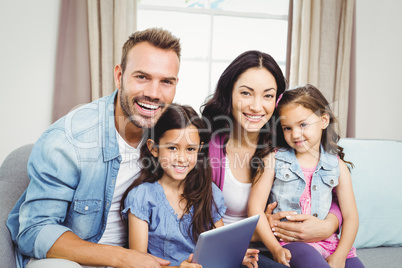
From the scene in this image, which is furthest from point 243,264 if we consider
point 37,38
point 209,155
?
point 37,38

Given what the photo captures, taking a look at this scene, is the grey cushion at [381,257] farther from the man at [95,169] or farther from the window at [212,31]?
the window at [212,31]

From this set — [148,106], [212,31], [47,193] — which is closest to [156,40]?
[148,106]

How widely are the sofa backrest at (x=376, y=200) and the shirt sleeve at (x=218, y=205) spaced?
61cm

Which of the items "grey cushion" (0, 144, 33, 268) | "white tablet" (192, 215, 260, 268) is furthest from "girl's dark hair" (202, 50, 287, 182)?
"grey cushion" (0, 144, 33, 268)

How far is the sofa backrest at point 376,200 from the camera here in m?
1.48

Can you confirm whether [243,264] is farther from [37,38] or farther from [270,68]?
[37,38]

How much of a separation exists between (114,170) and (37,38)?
6.21ft

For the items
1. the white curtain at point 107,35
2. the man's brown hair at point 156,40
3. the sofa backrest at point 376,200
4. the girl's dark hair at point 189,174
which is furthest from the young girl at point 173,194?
the white curtain at point 107,35

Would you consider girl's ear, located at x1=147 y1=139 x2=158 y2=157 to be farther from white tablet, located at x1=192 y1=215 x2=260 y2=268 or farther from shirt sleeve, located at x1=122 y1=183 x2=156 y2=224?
white tablet, located at x1=192 y1=215 x2=260 y2=268

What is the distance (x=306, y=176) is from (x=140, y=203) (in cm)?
65

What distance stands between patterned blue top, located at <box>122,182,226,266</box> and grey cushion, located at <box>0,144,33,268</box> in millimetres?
363

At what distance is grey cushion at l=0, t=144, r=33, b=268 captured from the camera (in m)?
1.03

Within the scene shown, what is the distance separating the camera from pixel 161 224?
1.21 m

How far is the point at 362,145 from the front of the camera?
1.63 meters
